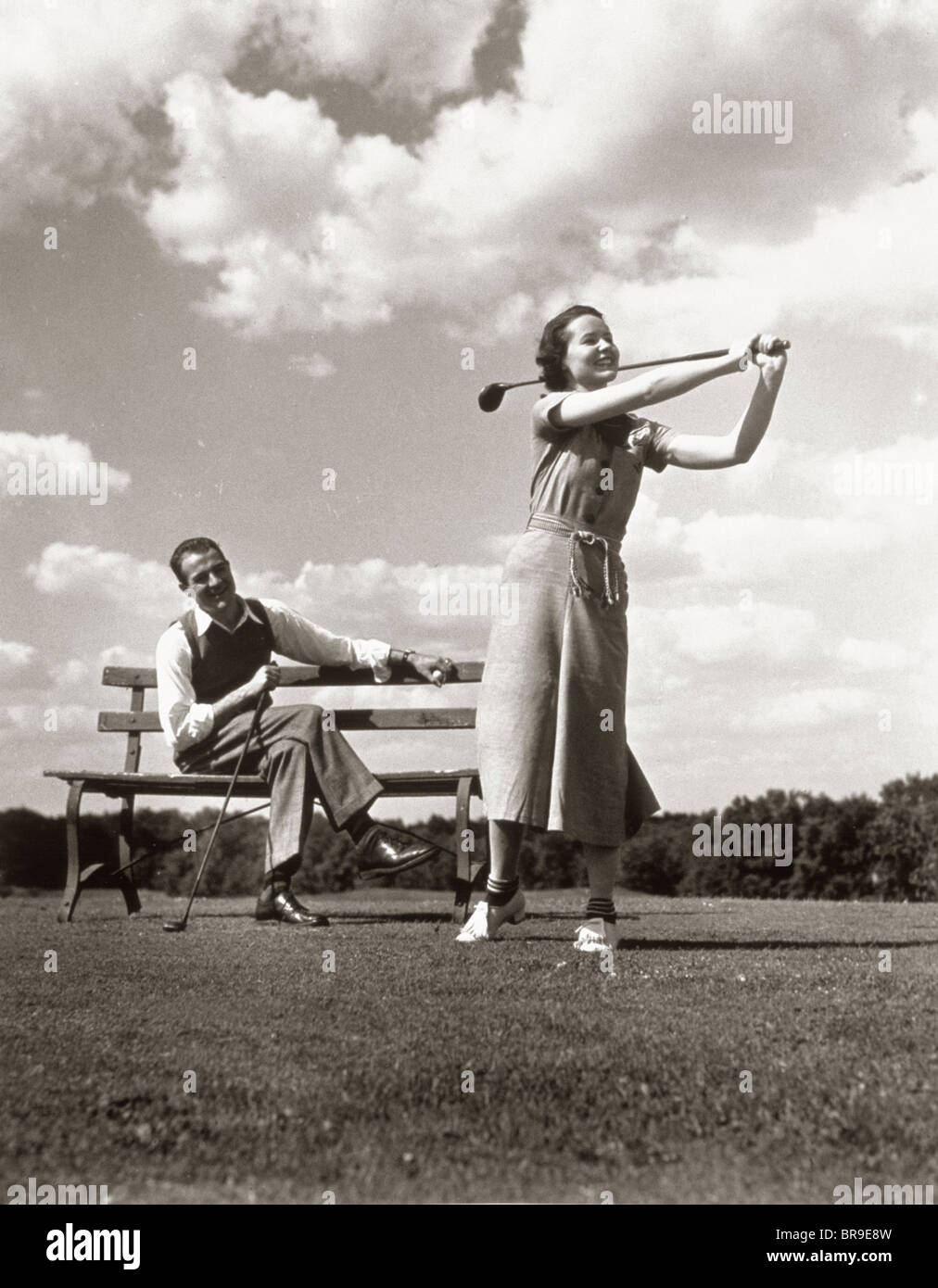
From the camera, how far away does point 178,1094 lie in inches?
93.0

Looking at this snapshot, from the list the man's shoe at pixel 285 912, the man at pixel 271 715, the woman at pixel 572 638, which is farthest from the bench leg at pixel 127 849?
the woman at pixel 572 638

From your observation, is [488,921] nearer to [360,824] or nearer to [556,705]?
[556,705]

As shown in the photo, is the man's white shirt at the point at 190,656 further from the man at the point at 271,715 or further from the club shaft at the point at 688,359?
the club shaft at the point at 688,359

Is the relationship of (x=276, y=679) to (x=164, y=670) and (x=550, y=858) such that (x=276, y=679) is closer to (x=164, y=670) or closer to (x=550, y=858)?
(x=164, y=670)

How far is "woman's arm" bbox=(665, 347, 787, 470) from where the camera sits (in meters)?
3.67

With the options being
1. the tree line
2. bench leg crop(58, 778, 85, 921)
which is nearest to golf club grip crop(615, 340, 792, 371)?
bench leg crop(58, 778, 85, 921)

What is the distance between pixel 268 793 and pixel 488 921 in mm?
1700

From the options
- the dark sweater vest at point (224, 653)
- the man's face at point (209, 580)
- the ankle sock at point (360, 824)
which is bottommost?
the ankle sock at point (360, 824)

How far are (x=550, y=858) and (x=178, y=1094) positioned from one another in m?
9.52

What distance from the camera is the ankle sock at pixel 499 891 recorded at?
451 centimetres

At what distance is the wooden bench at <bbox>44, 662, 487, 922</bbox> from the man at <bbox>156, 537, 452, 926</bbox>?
0.10 meters

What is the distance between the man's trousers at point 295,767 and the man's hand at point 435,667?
598 mm

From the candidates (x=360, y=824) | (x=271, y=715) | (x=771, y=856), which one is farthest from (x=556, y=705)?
(x=771, y=856)

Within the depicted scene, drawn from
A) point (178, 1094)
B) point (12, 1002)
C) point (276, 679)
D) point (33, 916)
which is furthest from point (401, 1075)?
point (33, 916)
